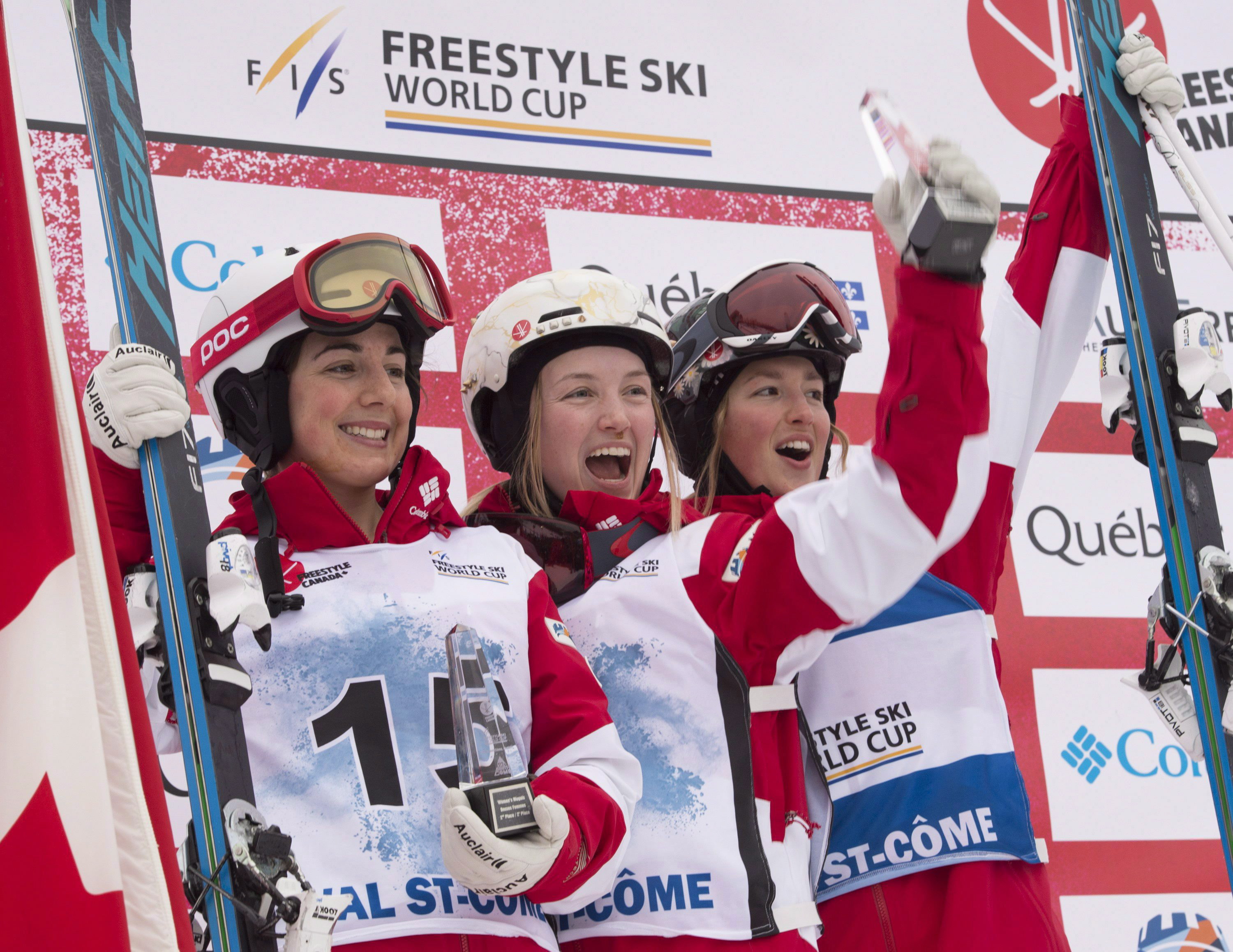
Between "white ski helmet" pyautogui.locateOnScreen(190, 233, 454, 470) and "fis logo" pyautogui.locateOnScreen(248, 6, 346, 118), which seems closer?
"white ski helmet" pyautogui.locateOnScreen(190, 233, 454, 470)

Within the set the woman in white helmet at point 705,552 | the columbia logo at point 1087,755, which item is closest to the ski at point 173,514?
the woman in white helmet at point 705,552

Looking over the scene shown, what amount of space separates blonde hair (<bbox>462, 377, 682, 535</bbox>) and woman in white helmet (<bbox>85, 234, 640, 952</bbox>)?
0.29 metres

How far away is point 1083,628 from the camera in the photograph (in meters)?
3.88

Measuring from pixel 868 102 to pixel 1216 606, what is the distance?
123 centimetres

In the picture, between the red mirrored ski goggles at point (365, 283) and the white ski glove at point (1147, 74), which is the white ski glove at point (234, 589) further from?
the white ski glove at point (1147, 74)

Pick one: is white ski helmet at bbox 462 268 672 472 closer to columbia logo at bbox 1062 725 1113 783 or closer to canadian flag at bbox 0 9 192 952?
canadian flag at bbox 0 9 192 952

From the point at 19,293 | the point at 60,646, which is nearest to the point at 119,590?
the point at 60,646

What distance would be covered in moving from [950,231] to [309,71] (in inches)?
102

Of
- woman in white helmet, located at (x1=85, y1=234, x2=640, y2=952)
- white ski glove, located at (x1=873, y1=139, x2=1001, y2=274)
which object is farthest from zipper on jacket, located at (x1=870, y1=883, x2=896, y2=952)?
white ski glove, located at (x1=873, y1=139, x2=1001, y2=274)

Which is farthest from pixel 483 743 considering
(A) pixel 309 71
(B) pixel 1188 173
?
(A) pixel 309 71

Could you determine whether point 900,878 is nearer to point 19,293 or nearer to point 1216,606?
point 1216,606

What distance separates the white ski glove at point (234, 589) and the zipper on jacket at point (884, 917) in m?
1.29

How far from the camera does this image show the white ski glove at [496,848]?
1.66 metres

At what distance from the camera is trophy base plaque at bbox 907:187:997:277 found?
5.57ft
